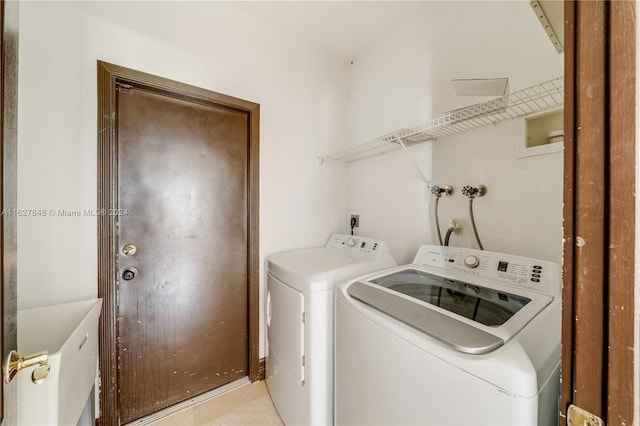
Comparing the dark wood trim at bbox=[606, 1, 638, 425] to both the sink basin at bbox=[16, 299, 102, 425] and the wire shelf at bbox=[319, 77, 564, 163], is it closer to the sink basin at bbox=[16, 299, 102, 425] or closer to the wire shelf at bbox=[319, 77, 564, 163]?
the wire shelf at bbox=[319, 77, 564, 163]

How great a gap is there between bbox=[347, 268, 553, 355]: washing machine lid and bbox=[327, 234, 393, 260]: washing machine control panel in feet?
1.05

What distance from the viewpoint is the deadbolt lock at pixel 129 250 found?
148 cm

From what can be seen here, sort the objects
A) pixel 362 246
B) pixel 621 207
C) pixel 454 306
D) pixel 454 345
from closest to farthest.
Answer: pixel 621 207, pixel 454 345, pixel 454 306, pixel 362 246

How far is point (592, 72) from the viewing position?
0.37 metres

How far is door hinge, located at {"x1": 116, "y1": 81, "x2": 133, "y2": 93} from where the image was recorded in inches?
57.7

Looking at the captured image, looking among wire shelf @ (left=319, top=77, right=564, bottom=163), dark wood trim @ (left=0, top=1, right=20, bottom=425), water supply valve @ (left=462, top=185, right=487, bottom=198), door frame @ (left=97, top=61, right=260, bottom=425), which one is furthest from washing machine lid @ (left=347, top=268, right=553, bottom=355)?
door frame @ (left=97, top=61, right=260, bottom=425)

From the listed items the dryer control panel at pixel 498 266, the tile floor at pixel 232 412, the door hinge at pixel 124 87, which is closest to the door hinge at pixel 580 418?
the dryer control panel at pixel 498 266

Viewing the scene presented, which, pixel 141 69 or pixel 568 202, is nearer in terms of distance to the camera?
pixel 568 202

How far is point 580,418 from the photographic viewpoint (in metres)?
0.39

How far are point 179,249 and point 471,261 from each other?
6.20 feet

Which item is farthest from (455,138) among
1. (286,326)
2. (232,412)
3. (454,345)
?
(232,412)

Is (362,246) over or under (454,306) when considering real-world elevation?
over

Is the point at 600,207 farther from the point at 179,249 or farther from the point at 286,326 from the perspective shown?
the point at 179,249

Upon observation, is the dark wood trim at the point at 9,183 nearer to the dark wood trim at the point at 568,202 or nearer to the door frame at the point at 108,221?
the door frame at the point at 108,221
